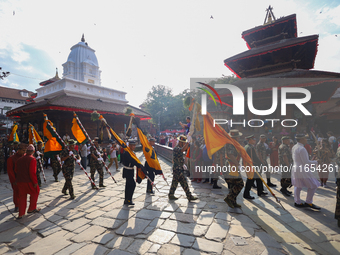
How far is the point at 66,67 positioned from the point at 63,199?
30.1m

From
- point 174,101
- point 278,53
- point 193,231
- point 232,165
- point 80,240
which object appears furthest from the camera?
point 174,101

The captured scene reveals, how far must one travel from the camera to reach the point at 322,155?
654 centimetres

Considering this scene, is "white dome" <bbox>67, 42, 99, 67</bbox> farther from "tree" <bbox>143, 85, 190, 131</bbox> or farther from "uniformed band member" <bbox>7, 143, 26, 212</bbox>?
"uniformed band member" <bbox>7, 143, 26, 212</bbox>

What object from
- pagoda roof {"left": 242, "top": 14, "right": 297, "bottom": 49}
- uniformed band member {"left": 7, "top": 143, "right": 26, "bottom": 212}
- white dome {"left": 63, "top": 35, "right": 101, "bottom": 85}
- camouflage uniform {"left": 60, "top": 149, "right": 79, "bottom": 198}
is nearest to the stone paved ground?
uniformed band member {"left": 7, "top": 143, "right": 26, "bottom": 212}

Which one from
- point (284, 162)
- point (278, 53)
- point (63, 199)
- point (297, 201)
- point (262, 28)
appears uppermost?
point (262, 28)

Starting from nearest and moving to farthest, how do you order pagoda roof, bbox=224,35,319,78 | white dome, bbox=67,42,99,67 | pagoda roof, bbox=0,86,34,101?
pagoda roof, bbox=224,35,319,78, white dome, bbox=67,42,99,67, pagoda roof, bbox=0,86,34,101

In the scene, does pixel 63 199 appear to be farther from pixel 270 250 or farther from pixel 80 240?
pixel 270 250

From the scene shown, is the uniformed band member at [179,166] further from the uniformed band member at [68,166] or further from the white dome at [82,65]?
the white dome at [82,65]

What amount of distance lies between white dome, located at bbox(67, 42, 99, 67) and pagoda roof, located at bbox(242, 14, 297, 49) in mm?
24876

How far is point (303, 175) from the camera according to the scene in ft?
14.9

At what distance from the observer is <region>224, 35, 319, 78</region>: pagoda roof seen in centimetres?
1190

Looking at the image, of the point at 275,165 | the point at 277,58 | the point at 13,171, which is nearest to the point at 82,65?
the point at 277,58

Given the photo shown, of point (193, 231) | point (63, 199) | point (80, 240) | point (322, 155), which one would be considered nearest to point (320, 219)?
point (193, 231)

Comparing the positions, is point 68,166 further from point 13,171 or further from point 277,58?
point 277,58
